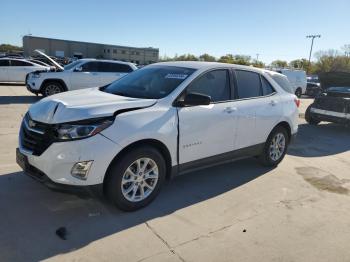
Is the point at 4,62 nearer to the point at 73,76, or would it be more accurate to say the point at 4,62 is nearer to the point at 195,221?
the point at 73,76

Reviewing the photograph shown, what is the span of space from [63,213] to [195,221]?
4.88 feet

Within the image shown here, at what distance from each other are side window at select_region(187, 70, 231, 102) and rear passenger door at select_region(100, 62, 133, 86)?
9616 mm

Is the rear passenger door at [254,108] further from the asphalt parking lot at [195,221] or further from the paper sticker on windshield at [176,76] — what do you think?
the paper sticker on windshield at [176,76]

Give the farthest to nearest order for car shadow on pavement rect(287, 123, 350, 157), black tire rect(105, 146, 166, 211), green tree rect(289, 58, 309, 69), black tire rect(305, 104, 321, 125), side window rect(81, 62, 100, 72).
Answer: green tree rect(289, 58, 309, 69)
side window rect(81, 62, 100, 72)
black tire rect(305, 104, 321, 125)
car shadow on pavement rect(287, 123, 350, 157)
black tire rect(105, 146, 166, 211)

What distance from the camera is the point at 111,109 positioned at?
3902 mm

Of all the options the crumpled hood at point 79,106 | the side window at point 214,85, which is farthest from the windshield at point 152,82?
the crumpled hood at point 79,106

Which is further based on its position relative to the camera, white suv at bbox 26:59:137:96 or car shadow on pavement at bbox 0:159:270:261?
white suv at bbox 26:59:137:96

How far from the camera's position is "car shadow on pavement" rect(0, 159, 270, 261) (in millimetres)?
3357

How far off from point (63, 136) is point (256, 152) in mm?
3270

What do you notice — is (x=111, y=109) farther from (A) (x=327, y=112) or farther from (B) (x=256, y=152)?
(A) (x=327, y=112)

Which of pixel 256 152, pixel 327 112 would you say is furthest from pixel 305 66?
pixel 256 152

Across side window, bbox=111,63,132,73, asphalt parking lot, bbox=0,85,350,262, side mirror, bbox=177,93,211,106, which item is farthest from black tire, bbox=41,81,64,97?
side mirror, bbox=177,93,211,106

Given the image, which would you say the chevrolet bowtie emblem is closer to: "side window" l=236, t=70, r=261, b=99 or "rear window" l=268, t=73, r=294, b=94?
"side window" l=236, t=70, r=261, b=99

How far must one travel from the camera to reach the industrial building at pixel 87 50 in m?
81.6
